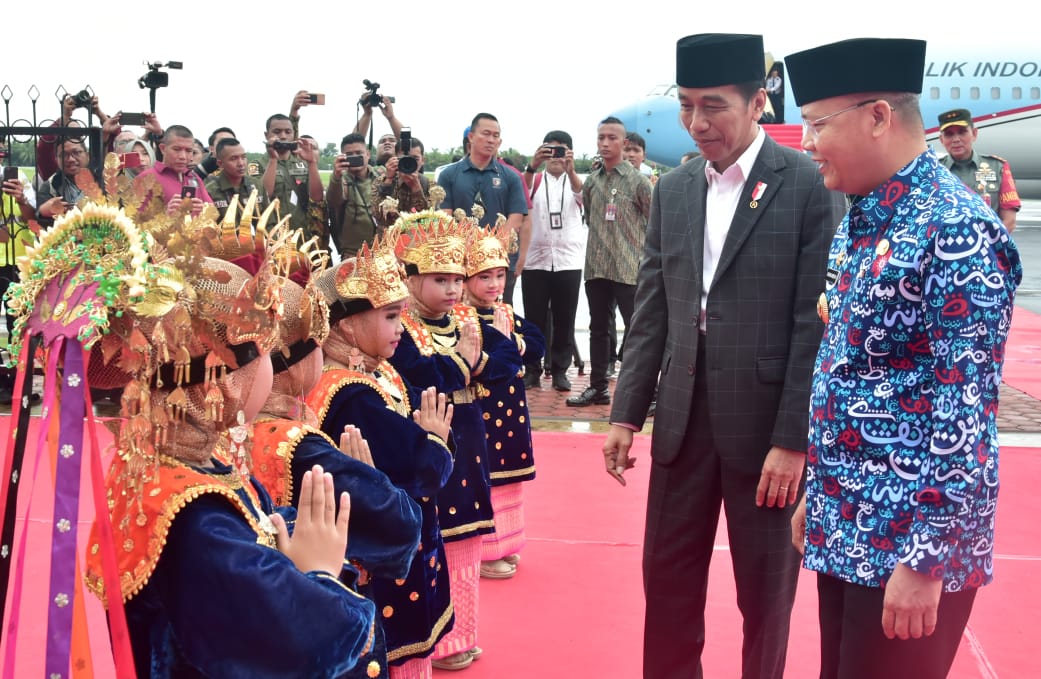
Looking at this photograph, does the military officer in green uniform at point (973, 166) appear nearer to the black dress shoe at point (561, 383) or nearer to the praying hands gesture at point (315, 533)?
the black dress shoe at point (561, 383)

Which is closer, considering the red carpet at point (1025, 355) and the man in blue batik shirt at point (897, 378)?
the man in blue batik shirt at point (897, 378)

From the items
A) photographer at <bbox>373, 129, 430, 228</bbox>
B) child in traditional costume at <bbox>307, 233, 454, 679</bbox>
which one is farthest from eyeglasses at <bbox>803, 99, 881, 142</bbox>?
photographer at <bbox>373, 129, 430, 228</bbox>

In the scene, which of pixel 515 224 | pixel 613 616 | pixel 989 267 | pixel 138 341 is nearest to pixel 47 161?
pixel 515 224

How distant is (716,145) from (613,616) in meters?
1.89

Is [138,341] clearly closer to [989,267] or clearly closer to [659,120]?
[989,267]

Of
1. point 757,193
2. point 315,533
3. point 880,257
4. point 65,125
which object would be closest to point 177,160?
point 65,125

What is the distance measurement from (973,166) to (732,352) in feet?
21.1

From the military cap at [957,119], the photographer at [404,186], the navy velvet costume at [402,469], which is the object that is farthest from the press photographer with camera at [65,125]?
the military cap at [957,119]

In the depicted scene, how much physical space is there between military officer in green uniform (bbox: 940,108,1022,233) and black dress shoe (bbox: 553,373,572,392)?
3.30m

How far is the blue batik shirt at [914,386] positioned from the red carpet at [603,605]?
1.58 meters

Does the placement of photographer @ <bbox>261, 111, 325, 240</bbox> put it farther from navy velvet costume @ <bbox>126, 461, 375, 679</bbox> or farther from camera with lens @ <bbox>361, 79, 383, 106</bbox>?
navy velvet costume @ <bbox>126, 461, 375, 679</bbox>

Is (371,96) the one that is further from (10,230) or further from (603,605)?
(603,605)

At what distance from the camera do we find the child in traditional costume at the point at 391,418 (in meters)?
2.67

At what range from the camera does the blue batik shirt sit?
5.84ft
